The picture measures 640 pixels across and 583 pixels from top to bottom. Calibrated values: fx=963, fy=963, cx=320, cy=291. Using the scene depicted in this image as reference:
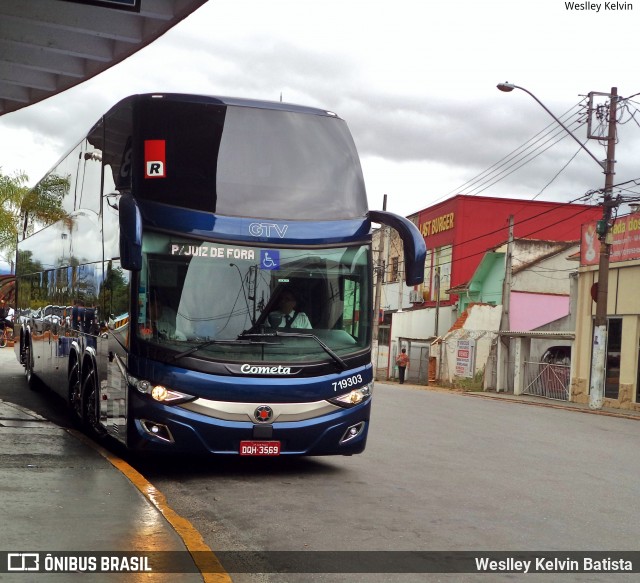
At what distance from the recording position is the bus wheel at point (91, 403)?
1137 centimetres

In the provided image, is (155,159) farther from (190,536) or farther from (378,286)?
(378,286)

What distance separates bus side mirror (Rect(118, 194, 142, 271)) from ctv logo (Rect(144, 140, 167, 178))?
0.49m

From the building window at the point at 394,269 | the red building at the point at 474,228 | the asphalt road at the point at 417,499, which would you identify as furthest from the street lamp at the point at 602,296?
the building window at the point at 394,269

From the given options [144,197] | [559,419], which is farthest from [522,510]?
[559,419]

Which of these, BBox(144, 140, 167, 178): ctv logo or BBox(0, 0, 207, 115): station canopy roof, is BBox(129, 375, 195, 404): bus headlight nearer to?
BBox(144, 140, 167, 178): ctv logo

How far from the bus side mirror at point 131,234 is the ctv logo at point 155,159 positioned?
0.49m

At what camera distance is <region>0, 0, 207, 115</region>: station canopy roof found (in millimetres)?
12523

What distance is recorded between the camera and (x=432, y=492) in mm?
9320

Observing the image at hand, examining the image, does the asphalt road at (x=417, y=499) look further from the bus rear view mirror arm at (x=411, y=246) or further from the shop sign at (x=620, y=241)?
the shop sign at (x=620, y=241)

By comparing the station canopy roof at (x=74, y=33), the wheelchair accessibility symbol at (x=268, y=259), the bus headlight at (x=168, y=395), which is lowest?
the bus headlight at (x=168, y=395)

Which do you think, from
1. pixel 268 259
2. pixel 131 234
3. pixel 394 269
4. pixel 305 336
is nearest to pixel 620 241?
pixel 305 336

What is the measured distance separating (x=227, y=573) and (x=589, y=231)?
29.2 metres

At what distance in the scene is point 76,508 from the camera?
7219 mm

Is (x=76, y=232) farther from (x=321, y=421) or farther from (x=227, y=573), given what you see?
(x=227, y=573)
